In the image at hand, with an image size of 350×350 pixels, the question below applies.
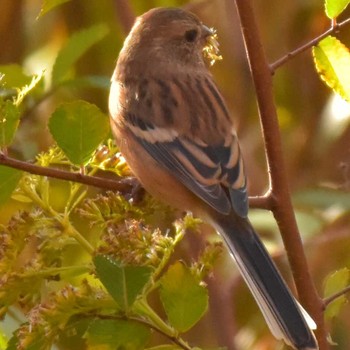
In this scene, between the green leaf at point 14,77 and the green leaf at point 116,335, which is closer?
the green leaf at point 116,335

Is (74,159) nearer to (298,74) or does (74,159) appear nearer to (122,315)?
(122,315)

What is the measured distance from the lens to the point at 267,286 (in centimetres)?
304

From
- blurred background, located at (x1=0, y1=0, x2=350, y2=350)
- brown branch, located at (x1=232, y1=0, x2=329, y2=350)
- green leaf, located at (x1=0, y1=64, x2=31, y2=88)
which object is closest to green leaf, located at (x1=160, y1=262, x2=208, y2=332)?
brown branch, located at (x1=232, y1=0, x2=329, y2=350)

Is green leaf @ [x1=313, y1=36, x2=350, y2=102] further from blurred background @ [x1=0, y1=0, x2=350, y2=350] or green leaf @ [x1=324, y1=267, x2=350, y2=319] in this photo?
blurred background @ [x1=0, y1=0, x2=350, y2=350]

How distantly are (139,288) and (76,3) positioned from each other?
3075 mm

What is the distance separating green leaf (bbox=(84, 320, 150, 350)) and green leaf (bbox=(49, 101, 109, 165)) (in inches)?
17.4

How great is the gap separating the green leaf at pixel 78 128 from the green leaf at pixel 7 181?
146 millimetres

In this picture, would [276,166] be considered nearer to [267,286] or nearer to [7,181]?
[267,286]

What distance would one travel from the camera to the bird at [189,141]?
305cm

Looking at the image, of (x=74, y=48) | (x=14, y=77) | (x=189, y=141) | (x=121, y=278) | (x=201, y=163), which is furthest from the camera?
(x=74, y=48)

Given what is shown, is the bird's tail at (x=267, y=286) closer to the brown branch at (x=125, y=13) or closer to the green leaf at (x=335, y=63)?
the green leaf at (x=335, y=63)

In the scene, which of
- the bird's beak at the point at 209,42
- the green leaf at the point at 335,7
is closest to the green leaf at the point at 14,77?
the bird's beak at the point at 209,42

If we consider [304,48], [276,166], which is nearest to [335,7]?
[304,48]

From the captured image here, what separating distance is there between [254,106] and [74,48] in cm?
152
